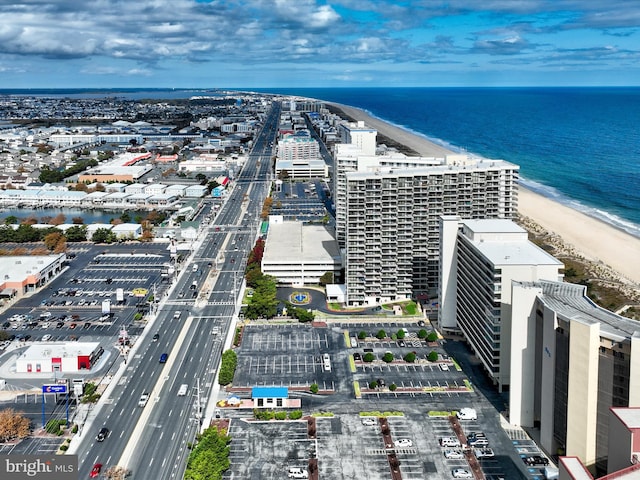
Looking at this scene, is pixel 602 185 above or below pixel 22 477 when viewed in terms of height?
above

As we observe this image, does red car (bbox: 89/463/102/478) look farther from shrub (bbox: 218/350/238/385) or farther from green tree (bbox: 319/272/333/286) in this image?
green tree (bbox: 319/272/333/286)

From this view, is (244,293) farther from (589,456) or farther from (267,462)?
(589,456)

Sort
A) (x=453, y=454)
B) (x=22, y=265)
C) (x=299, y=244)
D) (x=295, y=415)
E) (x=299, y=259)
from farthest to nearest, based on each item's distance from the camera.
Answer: (x=299, y=244), (x=22, y=265), (x=299, y=259), (x=295, y=415), (x=453, y=454)

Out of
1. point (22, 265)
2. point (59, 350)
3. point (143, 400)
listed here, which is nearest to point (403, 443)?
point (143, 400)

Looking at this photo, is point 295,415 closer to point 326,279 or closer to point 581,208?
point 326,279

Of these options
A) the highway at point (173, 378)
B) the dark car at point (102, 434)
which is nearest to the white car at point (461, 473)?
the highway at point (173, 378)

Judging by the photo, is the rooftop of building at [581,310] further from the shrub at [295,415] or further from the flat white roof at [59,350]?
the flat white roof at [59,350]

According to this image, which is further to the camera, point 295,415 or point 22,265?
point 22,265

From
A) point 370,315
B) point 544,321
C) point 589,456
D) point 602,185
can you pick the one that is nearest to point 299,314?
point 370,315
